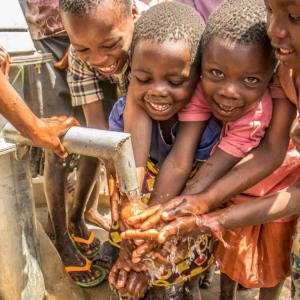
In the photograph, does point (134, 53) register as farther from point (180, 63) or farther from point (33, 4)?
point (33, 4)

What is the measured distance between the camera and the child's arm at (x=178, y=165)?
1.67 meters

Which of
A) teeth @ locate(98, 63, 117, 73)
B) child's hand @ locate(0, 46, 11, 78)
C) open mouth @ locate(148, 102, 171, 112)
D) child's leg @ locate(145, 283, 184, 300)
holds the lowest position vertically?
child's leg @ locate(145, 283, 184, 300)

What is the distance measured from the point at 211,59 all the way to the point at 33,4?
1.26 m

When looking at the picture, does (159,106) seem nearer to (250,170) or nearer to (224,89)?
(224,89)

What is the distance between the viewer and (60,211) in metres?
2.35

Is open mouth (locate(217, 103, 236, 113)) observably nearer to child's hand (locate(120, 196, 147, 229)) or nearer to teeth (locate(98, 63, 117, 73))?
child's hand (locate(120, 196, 147, 229))

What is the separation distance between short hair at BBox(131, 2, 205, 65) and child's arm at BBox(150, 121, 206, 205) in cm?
24

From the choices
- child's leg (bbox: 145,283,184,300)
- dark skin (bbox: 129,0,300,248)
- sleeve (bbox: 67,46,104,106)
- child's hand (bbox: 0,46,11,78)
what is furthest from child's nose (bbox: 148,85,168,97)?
child's leg (bbox: 145,283,184,300)

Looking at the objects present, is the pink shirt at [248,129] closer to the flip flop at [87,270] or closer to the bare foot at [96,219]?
the flip flop at [87,270]

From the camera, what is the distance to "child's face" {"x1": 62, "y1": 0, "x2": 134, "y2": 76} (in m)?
1.82

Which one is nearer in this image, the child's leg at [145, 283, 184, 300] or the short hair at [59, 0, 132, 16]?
the short hair at [59, 0, 132, 16]

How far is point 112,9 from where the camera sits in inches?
72.5

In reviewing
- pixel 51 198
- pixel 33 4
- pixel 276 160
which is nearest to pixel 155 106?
pixel 276 160

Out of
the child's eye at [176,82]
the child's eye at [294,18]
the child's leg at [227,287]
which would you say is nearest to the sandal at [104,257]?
the child's leg at [227,287]
